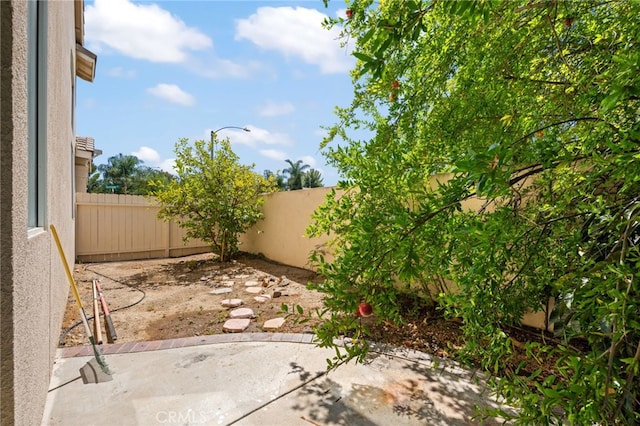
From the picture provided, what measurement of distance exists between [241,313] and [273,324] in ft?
2.42

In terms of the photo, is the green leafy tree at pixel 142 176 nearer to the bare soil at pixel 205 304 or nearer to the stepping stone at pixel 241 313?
the bare soil at pixel 205 304

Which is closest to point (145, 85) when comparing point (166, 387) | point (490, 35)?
point (166, 387)

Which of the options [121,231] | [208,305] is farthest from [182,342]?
[121,231]

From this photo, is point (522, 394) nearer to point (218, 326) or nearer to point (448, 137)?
point (448, 137)

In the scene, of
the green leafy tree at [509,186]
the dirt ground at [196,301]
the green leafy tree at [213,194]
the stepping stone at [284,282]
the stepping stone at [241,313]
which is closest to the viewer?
the green leafy tree at [509,186]

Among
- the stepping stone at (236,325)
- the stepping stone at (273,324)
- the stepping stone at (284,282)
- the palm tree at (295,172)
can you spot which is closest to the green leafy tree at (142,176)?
the palm tree at (295,172)

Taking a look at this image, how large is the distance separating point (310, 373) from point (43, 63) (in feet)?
10.8

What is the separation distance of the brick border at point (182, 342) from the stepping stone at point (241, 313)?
2.50ft

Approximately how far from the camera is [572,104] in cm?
216

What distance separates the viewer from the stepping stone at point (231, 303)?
200 inches

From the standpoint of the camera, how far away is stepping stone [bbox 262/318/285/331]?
411cm

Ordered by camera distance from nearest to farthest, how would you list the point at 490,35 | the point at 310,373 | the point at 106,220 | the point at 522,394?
the point at 522,394 < the point at 490,35 < the point at 310,373 < the point at 106,220

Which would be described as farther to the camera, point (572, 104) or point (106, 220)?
point (106, 220)

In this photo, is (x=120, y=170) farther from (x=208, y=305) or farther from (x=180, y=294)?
(x=208, y=305)
